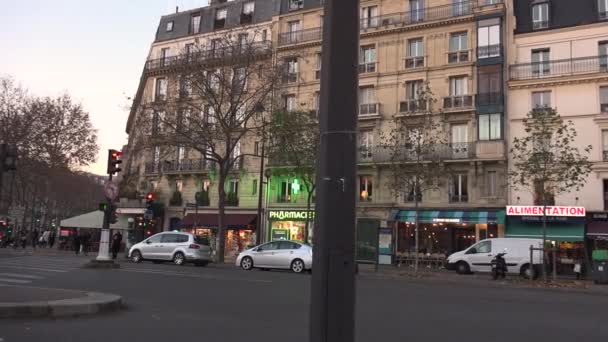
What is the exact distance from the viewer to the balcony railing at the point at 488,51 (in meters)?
35.0

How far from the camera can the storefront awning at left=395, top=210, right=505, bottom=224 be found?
3316cm

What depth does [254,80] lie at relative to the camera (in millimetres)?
38594

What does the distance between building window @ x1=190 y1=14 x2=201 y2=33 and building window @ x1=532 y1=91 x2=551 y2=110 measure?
1096 inches

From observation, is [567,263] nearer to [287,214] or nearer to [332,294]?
[287,214]

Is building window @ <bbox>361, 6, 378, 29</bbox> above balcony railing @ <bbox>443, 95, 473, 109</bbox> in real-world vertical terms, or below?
above

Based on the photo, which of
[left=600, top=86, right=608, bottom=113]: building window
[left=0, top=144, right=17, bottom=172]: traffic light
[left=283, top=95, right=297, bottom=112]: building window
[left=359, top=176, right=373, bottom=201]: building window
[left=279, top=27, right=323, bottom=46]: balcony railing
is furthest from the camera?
[left=283, top=95, right=297, bottom=112]: building window

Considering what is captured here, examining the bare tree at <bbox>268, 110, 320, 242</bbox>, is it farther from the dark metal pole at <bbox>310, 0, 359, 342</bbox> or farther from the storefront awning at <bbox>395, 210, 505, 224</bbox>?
the dark metal pole at <bbox>310, 0, 359, 342</bbox>

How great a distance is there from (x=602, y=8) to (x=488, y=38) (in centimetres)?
651

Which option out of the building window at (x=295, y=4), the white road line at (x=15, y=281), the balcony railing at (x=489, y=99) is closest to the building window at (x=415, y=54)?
the balcony railing at (x=489, y=99)

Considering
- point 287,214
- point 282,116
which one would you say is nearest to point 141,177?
point 287,214

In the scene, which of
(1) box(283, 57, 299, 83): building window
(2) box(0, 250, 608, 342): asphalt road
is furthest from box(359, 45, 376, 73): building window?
(2) box(0, 250, 608, 342): asphalt road

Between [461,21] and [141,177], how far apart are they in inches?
1275

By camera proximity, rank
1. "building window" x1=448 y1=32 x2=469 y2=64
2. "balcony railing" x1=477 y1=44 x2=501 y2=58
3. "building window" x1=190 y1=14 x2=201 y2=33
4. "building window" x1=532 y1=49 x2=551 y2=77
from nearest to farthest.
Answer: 1. "building window" x1=532 y1=49 x2=551 y2=77
2. "balcony railing" x1=477 y1=44 x2=501 y2=58
3. "building window" x1=448 y1=32 x2=469 y2=64
4. "building window" x1=190 y1=14 x2=201 y2=33

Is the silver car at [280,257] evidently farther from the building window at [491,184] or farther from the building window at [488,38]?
the building window at [488,38]
